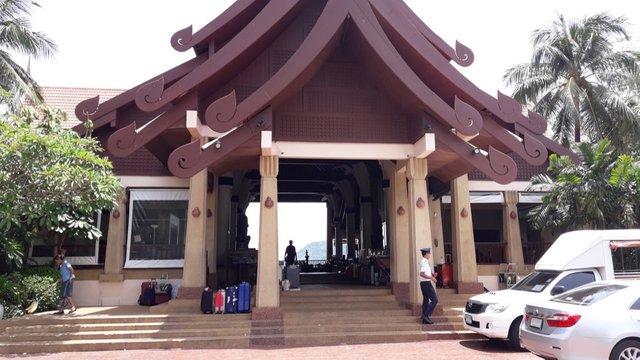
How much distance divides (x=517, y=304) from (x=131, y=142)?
7.88 metres

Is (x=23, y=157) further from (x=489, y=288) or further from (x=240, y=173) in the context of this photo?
(x=489, y=288)

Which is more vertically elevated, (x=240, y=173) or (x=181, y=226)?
(x=240, y=173)

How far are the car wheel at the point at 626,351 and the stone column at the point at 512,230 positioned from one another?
30.2 ft

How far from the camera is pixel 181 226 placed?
14.5 meters

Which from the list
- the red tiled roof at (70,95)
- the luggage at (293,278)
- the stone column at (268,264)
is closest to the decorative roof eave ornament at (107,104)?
the stone column at (268,264)

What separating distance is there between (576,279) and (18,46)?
1667 centimetres

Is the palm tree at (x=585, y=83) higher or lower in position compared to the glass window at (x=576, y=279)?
higher

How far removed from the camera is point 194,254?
1187 centimetres

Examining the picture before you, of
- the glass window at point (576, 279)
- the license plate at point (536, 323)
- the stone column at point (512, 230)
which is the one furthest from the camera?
the stone column at point (512, 230)

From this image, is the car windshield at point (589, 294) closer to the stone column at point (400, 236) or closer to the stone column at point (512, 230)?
the stone column at point (400, 236)

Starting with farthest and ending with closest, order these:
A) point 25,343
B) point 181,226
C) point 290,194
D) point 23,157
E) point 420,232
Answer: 1. point 290,194
2. point 181,226
3. point 420,232
4. point 25,343
5. point 23,157

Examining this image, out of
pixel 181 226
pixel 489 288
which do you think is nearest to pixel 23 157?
pixel 181 226

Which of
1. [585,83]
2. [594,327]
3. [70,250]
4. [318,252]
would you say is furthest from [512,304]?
[318,252]

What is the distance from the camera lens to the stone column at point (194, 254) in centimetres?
1185
